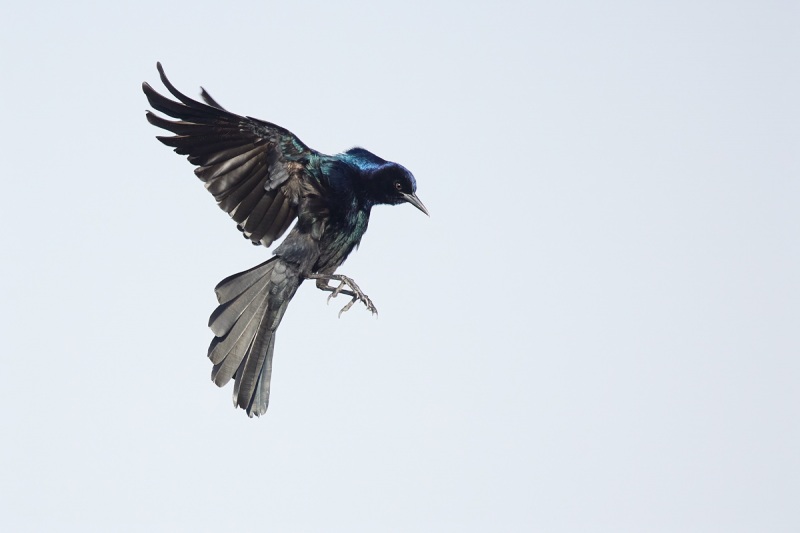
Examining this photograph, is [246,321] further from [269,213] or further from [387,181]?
[387,181]

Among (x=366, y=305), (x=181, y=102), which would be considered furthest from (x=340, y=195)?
(x=181, y=102)

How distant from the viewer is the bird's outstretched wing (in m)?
9.37

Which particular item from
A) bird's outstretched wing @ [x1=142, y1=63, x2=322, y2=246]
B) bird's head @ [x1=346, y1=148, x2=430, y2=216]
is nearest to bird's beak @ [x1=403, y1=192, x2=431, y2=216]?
bird's head @ [x1=346, y1=148, x2=430, y2=216]

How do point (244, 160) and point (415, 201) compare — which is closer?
point (244, 160)

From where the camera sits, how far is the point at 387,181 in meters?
10.3

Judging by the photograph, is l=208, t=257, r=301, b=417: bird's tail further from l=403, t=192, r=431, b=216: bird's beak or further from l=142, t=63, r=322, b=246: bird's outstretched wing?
l=403, t=192, r=431, b=216: bird's beak

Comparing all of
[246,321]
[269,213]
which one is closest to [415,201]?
[269,213]

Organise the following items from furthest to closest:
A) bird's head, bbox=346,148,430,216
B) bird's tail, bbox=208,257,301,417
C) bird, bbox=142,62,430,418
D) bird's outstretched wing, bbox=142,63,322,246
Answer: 1. bird's head, bbox=346,148,430,216
2. bird's tail, bbox=208,257,301,417
3. bird, bbox=142,62,430,418
4. bird's outstretched wing, bbox=142,63,322,246

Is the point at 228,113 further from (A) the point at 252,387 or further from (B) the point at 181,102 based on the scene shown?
(A) the point at 252,387

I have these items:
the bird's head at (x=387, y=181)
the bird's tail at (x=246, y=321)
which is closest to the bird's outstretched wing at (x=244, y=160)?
the bird's tail at (x=246, y=321)

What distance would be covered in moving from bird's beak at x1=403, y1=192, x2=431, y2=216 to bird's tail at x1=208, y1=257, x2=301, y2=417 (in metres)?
1.28

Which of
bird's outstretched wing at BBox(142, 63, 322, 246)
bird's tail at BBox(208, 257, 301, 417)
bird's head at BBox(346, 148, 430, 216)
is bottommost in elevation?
bird's tail at BBox(208, 257, 301, 417)

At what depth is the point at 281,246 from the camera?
1000 cm

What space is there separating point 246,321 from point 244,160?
1471mm
